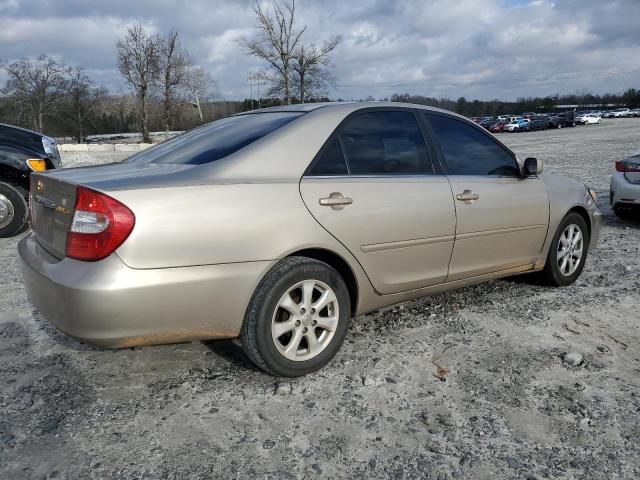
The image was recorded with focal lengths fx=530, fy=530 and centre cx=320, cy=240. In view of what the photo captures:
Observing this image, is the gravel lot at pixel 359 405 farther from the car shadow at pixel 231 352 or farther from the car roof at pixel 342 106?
the car roof at pixel 342 106

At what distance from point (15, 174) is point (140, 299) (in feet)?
18.9

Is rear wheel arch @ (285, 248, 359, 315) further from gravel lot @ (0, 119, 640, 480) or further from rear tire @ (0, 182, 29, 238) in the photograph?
rear tire @ (0, 182, 29, 238)

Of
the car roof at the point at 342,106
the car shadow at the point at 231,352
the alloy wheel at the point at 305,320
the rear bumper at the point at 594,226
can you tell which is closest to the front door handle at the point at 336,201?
the alloy wheel at the point at 305,320

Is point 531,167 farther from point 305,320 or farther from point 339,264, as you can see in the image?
point 305,320

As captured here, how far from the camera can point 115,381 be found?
299cm

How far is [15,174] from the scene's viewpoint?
711cm

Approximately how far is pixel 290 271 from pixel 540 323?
2.03 metres

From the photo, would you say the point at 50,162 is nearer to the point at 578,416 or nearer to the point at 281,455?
the point at 281,455

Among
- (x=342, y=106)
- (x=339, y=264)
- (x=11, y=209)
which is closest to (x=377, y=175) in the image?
(x=342, y=106)

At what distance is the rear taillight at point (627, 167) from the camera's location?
696 centimetres

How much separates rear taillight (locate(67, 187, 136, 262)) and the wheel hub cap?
5.24m

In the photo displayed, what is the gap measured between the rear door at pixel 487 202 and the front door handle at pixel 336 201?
3.15 ft

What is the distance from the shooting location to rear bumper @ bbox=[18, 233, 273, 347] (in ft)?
7.98

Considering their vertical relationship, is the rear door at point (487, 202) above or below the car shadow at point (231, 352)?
above
